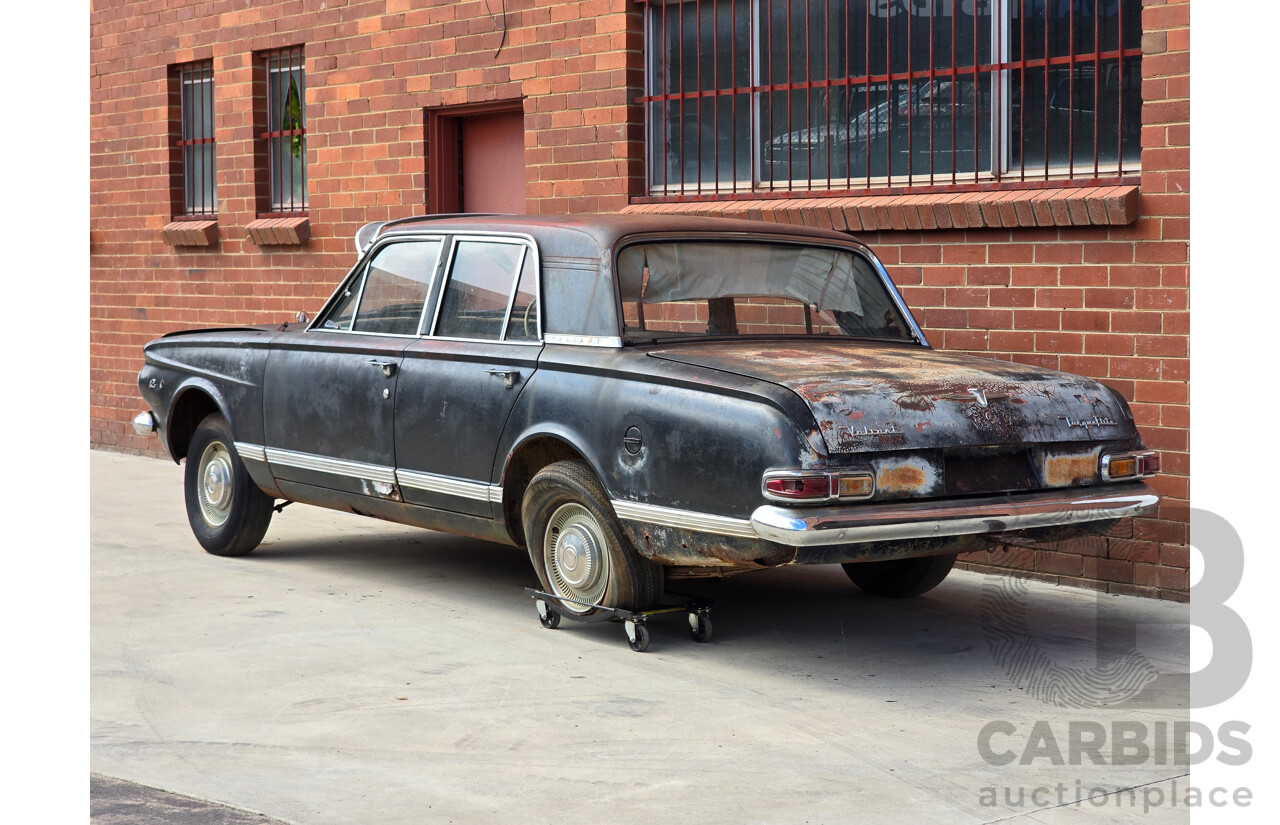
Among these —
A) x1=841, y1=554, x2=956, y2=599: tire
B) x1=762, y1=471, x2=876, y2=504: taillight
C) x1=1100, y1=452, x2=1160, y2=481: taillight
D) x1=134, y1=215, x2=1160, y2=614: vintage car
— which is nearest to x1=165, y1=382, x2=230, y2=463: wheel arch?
x1=134, y1=215, x2=1160, y2=614: vintage car

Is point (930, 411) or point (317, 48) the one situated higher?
point (317, 48)

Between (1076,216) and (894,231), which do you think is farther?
(894,231)

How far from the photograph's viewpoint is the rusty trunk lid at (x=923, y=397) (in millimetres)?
5312

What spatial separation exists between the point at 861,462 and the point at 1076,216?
264 centimetres

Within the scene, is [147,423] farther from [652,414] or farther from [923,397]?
[923,397]

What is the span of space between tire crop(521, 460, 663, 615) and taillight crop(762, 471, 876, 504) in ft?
3.06

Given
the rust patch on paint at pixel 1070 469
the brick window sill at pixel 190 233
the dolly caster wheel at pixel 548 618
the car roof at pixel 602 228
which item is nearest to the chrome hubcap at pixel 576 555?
the dolly caster wheel at pixel 548 618

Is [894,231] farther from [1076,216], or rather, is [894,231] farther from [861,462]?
[861,462]

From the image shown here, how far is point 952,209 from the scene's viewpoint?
25.7 feet

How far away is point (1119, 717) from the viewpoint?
17.0ft

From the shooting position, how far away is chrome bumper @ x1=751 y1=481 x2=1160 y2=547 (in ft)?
17.0

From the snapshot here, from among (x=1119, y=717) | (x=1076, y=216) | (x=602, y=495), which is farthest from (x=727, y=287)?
(x=1119, y=717)

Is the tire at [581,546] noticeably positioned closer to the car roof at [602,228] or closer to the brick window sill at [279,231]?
the car roof at [602,228]

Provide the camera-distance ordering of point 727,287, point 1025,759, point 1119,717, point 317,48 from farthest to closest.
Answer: point 317,48 → point 727,287 → point 1119,717 → point 1025,759
